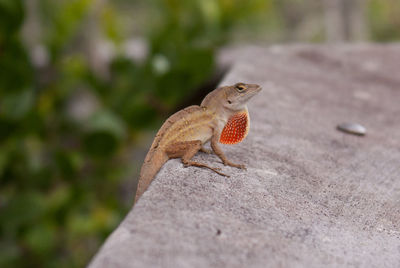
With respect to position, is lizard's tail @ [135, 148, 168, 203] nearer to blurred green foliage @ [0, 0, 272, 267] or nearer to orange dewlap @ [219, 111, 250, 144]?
orange dewlap @ [219, 111, 250, 144]

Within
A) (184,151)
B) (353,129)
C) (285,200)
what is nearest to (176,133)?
(184,151)

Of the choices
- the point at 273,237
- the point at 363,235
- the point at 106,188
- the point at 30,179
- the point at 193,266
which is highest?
the point at 193,266

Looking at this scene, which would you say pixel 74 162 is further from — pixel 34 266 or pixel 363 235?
pixel 363 235

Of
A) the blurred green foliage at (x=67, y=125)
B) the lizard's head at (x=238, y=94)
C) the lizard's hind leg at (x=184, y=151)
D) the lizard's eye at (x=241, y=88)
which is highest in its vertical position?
the lizard's eye at (x=241, y=88)

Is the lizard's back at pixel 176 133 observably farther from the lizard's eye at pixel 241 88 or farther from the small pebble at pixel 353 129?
the small pebble at pixel 353 129

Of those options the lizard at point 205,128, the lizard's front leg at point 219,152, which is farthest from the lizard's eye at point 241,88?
the lizard's front leg at point 219,152

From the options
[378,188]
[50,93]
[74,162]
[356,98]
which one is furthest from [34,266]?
[378,188]

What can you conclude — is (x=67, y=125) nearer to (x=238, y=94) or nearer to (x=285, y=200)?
(x=238, y=94)
